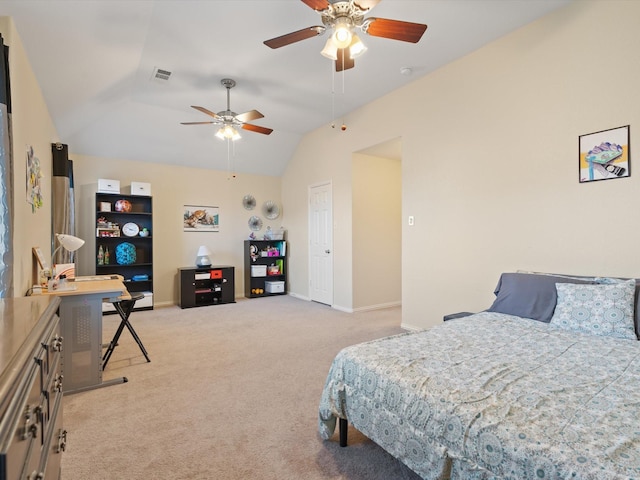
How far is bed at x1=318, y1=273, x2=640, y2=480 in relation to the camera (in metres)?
1.06

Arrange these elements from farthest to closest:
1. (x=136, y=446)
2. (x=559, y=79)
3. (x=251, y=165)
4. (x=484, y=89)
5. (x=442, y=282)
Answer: (x=251, y=165)
(x=442, y=282)
(x=484, y=89)
(x=559, y=79)
(x=136, y=446)

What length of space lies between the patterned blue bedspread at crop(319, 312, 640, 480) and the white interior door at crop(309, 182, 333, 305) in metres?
3.59

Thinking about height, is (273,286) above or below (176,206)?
below

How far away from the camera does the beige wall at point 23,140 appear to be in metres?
2.15

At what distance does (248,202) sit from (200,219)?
1.01 metres

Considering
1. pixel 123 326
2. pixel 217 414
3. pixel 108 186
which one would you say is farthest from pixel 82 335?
pixel 108 186

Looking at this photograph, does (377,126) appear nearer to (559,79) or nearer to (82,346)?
(559,79)

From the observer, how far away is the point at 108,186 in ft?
16.9

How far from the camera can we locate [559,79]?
2838mm

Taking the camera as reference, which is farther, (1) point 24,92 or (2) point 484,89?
(2) point 484,89

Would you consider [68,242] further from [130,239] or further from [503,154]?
[503,154]

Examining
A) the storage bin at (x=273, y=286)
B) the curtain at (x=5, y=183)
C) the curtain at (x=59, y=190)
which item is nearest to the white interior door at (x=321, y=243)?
the storage bin at (x=273, y=286)

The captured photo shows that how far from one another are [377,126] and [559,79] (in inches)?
86.4

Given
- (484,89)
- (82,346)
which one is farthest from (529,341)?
(82,346)
